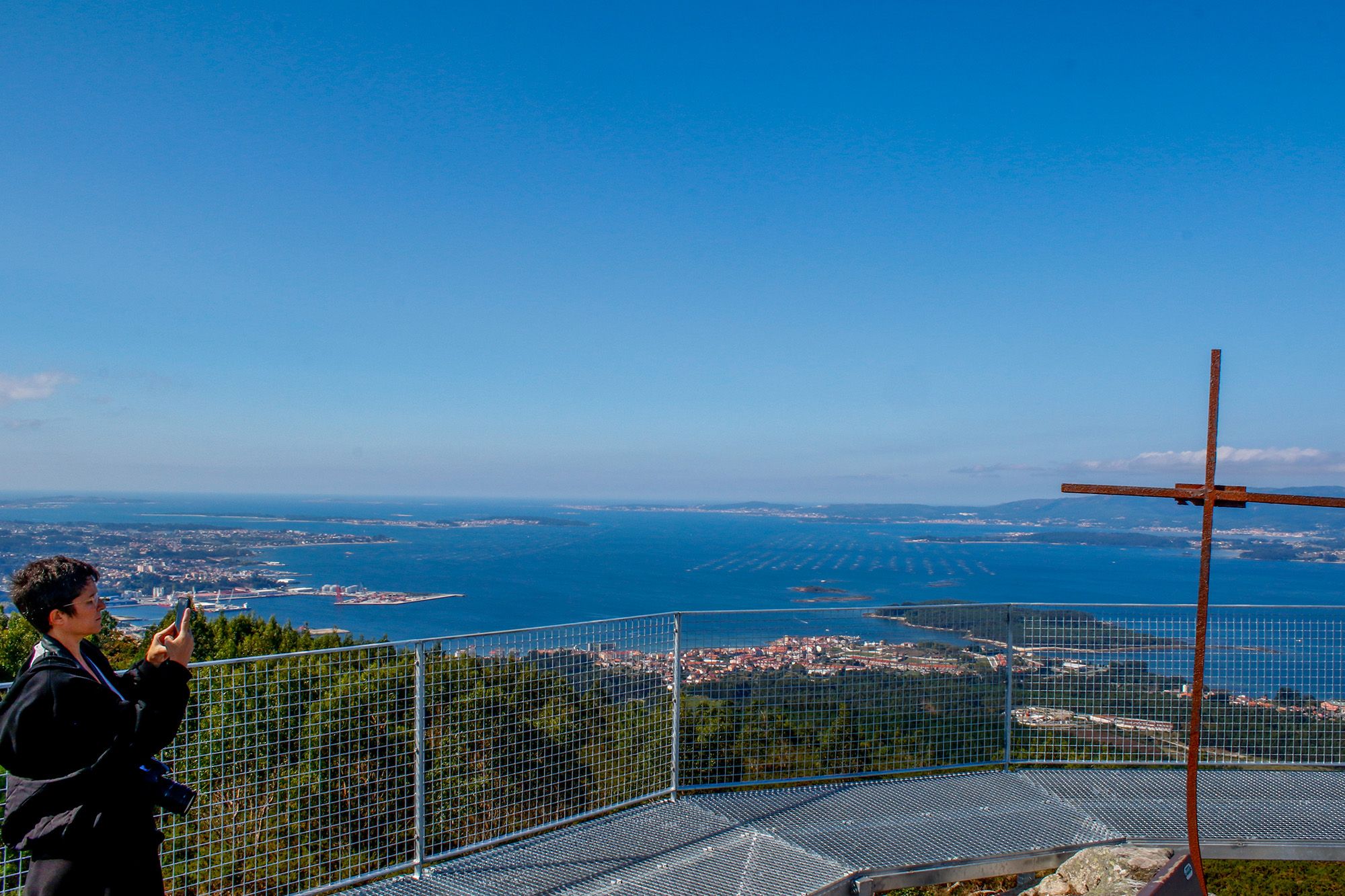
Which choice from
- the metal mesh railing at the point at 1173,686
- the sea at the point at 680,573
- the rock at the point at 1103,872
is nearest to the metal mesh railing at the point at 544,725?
the sea at the point at 680,573

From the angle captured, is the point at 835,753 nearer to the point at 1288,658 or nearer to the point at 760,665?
the point at 760,665

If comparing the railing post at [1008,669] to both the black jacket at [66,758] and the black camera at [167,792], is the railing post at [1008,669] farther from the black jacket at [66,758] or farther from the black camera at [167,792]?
the black jacket at [66,758]

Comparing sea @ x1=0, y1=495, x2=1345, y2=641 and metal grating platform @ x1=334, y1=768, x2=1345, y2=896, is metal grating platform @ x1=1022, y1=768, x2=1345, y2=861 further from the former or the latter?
sea @ x1=0, y1=495, x2=1345, y2=641

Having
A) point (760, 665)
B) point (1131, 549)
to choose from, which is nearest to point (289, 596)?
point (760, 665)

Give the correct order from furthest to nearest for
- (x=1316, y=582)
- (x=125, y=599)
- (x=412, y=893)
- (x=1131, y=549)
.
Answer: (x=1131, y=549) → (x=125, y=599) → (x=1316, y=582) → (x=412, y=893)

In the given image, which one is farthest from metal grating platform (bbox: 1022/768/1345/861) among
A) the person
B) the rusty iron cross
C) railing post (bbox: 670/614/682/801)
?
the person
